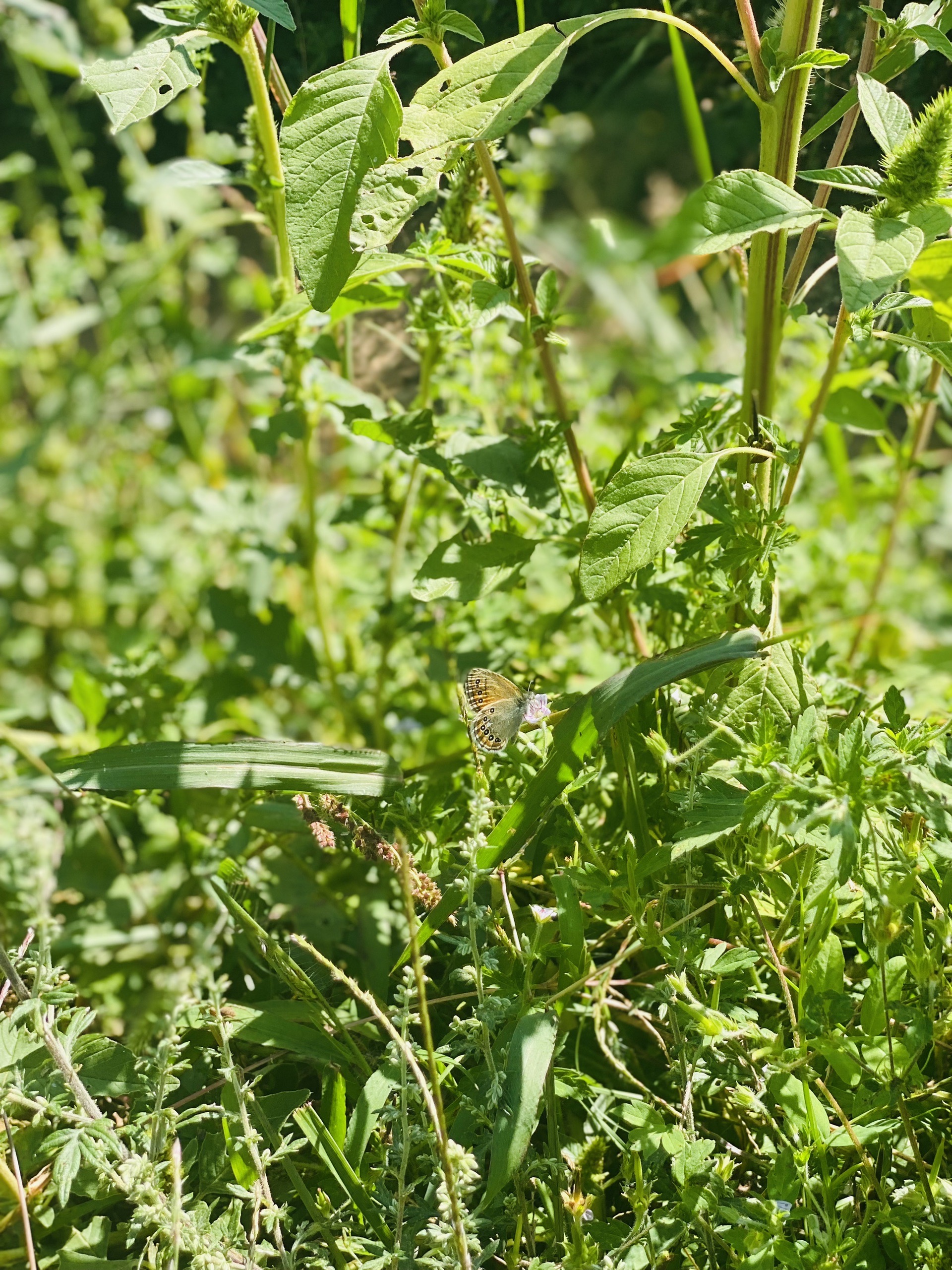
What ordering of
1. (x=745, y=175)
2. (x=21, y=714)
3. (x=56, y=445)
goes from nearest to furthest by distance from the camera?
1. (x=745, y=175)
2. (x=21, y=714)
3. (x=56, y=445)

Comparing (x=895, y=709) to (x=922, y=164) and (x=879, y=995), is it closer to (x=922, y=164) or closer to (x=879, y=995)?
(x=879, y=995)

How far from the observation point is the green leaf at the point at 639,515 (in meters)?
0.81

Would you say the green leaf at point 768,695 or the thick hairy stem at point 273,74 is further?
the thick hairy stem at point 273,74

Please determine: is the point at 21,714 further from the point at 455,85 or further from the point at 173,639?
the point at 455,85

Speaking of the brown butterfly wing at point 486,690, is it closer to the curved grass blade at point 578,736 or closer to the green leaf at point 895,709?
the curved grass blade at point 578,736

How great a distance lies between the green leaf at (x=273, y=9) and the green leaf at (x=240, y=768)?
0.62 meters

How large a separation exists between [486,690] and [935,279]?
55 centimetres

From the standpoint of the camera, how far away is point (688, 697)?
3.22 ft

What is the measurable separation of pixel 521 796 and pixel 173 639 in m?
1.37

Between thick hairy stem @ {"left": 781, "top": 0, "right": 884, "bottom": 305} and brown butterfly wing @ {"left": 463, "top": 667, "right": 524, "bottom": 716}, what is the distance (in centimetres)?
45

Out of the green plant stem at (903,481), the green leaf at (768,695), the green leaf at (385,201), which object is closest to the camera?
the green leaf at (385,201)

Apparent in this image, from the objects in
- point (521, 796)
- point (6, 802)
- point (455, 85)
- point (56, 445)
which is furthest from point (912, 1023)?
point (56, 445)

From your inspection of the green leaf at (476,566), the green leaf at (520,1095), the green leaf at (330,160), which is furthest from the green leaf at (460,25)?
the green leaf at (520,1095)

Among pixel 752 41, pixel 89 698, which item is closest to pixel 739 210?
pixel 752 41
